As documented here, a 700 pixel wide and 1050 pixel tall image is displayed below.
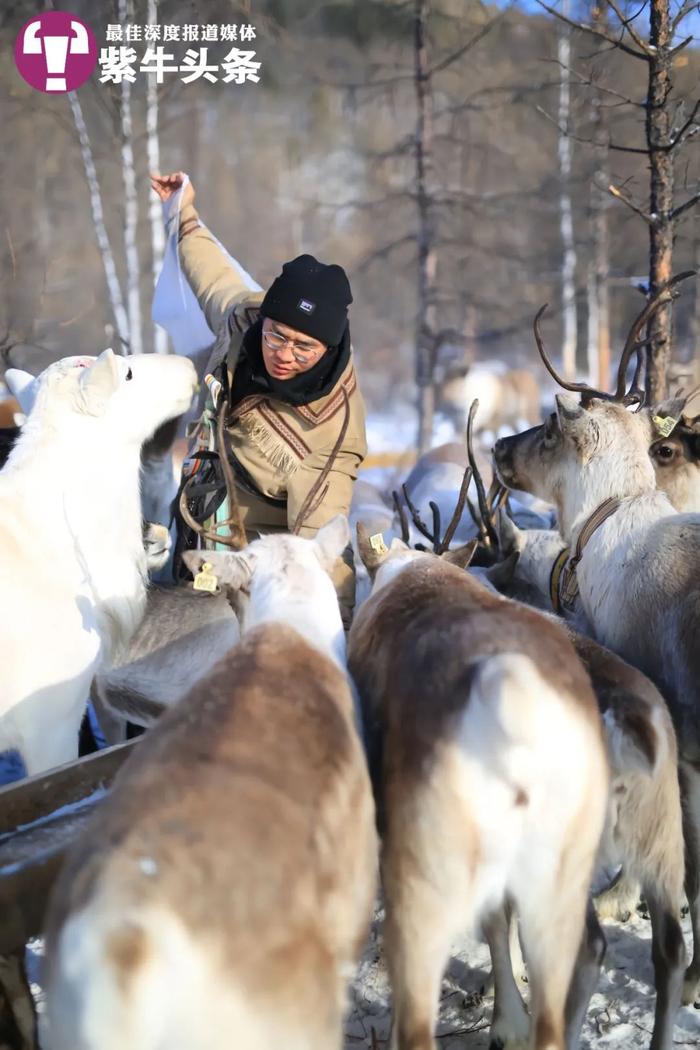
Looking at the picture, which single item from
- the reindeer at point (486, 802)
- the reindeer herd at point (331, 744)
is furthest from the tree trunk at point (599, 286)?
the reindeer at point (486, 802)

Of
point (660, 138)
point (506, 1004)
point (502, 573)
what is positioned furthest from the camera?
point (660, 138)

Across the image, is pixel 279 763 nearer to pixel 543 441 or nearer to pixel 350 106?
pixel 543 441

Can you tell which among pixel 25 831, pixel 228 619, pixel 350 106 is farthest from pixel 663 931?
pixel 350 106

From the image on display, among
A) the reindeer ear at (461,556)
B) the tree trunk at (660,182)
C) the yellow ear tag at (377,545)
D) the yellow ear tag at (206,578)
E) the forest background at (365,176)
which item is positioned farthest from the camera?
the forest background at (365,176)

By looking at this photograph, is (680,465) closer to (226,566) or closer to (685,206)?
(685,206)

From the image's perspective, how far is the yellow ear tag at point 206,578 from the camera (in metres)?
2.63

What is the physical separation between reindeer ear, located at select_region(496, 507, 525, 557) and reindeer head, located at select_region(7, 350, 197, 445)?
75.5 inches

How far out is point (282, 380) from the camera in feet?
12.4

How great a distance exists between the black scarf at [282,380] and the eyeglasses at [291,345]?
0.19 feet

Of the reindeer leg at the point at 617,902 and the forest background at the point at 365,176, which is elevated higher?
the forest background at the point at 365,176

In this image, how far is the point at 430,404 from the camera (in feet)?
44.1

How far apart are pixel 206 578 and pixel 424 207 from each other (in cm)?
1076

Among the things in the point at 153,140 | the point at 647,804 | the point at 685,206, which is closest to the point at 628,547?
the point at 647,804

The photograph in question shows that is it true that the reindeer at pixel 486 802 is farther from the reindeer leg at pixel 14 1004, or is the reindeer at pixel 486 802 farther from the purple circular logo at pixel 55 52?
the purple circular logo at pixel 55 52
